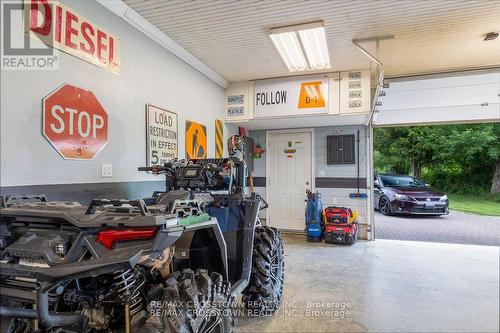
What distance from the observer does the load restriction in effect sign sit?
10.8ft

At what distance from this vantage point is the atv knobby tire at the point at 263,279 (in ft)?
8.09

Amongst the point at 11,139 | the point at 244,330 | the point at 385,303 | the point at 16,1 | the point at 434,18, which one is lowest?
the point at 244,330

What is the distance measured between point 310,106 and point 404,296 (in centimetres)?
398

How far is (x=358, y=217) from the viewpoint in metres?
5.70

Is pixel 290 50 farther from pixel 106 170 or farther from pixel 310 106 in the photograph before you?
pixel 106 170

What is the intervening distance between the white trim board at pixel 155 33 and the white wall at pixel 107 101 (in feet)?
0.20

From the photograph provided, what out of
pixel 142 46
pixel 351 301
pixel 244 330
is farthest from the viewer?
pixel 142 46

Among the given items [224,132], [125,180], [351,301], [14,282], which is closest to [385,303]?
[351,301]

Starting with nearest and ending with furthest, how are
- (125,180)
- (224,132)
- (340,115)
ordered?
(125,180), (340,115), (224,132)

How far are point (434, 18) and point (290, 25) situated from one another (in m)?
1.54

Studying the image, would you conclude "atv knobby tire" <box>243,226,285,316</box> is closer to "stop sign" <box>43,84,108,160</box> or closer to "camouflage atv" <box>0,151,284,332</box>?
"camouflage atv" <box>0,151,284,332</box>

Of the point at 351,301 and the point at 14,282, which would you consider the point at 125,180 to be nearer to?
the point at 14,282

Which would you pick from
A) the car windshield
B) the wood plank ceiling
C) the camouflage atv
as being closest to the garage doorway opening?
the car windshield

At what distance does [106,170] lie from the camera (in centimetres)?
269
